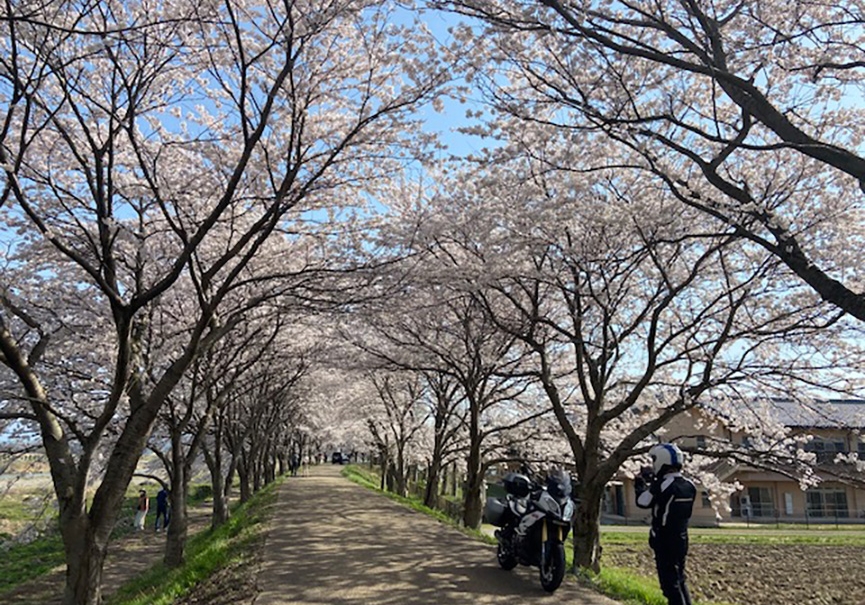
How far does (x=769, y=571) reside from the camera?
59.4 ft

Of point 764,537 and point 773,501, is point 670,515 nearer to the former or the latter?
point 764,537

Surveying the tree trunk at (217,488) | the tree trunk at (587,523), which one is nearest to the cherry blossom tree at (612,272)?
the tree trunk at (587,523)

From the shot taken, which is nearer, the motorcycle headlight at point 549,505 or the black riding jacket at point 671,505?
the black riding jacket at point 671,505

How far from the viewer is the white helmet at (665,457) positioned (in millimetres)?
5168

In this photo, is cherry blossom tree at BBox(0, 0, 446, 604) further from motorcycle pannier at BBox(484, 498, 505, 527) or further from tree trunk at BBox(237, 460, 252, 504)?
tree trunk at BBox(237, 460, 252, 504)

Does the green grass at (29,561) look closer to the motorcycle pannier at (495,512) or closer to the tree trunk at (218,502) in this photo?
the tree trunk at (218,502)

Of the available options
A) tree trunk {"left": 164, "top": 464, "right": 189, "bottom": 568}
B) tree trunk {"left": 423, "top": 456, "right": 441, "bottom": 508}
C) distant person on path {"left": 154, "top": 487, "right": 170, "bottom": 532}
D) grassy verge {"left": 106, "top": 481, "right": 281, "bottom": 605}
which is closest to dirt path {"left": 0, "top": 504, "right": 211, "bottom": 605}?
distant person on path {"left": 154, "top": 487, "right": 170, "bottom": 532}

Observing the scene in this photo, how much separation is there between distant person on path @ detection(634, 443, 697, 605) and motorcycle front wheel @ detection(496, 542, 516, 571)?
214cm

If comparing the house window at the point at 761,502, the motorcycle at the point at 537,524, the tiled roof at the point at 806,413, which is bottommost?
the motorcycle at the point at 537,524

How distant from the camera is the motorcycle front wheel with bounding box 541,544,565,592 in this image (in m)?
6.16

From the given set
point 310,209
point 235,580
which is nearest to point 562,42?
point 310,209

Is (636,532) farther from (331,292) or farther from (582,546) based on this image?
(331,292)

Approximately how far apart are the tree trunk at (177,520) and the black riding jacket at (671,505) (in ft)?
31.2

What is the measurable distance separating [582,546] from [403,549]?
302 cm
